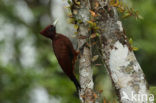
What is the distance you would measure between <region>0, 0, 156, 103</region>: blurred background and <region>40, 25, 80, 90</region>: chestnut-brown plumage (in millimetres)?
336

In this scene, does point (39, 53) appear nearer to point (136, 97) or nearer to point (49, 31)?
point (49, 31)

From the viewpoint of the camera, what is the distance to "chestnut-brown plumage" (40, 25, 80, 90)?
4012 mm

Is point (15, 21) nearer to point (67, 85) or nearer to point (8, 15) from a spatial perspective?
point (8, 15)

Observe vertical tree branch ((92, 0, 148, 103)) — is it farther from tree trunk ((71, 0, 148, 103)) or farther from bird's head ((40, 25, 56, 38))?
bird's head ((40, 25, 56, 38))

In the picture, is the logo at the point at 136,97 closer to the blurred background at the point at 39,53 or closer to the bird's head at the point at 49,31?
the blurred background at the point at 39,53

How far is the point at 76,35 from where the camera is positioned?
3740mm

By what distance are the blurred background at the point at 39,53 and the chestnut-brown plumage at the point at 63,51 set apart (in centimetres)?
34

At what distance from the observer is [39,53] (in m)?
8.80

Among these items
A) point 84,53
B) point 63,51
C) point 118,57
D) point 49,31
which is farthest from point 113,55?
point 49,31

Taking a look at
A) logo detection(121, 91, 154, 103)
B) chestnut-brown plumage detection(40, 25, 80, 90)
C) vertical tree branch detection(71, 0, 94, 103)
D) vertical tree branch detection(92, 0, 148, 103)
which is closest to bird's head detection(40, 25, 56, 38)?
chestnut-brown plumage detection(40, 25, 80, 90)

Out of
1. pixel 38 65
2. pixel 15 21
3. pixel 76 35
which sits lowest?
pixel 38 65

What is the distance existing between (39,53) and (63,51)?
482cm

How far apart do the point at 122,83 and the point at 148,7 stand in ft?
15.6

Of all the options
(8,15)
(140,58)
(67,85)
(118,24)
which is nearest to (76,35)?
(118,24)
